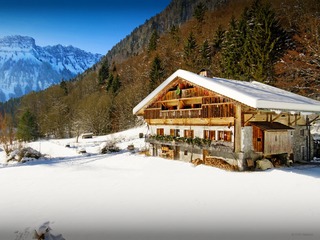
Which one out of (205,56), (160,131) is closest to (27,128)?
(205,56)

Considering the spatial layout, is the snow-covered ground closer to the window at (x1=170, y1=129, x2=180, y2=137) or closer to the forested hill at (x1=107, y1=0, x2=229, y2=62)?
the window at (x1=170, y1=129, x2=180, y2=137)

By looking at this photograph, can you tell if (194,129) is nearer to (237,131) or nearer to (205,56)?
(237,131)

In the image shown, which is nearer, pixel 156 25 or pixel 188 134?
pixel 188 134

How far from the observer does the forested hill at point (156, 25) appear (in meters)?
123

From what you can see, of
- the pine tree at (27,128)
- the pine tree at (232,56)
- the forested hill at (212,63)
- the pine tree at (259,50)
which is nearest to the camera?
the forested hill at (212,63)

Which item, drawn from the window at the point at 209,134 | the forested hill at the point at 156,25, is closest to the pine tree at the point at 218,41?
the window at the point at 209,134

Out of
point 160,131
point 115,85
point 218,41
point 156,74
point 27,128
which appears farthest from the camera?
point 115,85

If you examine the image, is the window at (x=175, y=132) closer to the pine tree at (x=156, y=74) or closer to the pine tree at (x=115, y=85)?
the pine tree at (x=156, y=74)

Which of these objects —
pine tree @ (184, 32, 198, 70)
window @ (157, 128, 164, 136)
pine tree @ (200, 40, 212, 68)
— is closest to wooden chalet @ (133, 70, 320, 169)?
window @ (157, 128, 164, 136)

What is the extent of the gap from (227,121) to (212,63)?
34105 mm

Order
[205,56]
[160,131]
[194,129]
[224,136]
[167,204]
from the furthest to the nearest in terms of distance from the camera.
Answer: [205,56]
[160,131]
[194,129]
[224,136]
[167,204]

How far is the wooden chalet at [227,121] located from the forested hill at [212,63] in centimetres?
1094

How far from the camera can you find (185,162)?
21.0 m

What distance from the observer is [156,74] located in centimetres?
5750
